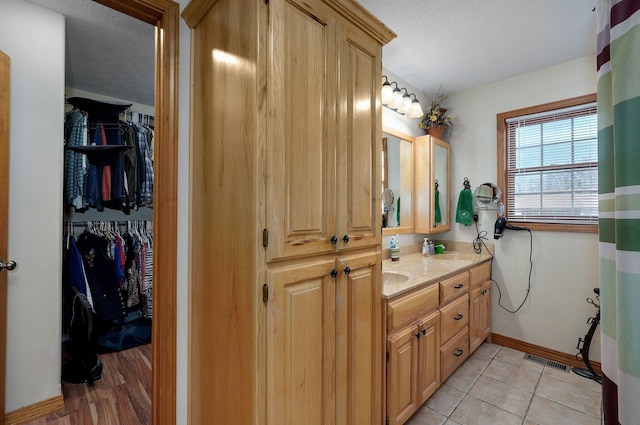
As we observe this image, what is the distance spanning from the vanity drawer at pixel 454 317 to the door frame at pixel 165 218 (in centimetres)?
162

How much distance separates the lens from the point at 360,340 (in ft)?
4.28

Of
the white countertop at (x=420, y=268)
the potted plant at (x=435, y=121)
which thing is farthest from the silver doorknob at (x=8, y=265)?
the potted plant at (x=435, y=121)

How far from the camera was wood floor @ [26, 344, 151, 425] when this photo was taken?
5.91ft

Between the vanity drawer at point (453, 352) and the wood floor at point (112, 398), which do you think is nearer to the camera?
the wood floor at point (112, 398)

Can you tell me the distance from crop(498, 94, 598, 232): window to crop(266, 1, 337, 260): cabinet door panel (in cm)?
234

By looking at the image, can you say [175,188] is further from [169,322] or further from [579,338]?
[579,338]

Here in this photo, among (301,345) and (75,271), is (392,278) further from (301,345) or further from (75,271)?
(75,271)

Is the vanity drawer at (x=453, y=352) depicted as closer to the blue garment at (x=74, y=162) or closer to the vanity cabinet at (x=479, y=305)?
the vanity cabinet at (x=479, y=305)

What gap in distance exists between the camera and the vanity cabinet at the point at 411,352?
1.51 metres

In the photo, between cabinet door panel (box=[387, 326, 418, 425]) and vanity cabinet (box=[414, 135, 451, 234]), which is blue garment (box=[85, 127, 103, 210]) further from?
vanity cabinet (box=[414, 135, 451, 234])

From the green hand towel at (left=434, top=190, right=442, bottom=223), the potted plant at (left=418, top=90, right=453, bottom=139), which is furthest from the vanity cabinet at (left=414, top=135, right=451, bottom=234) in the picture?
the potted plant at (left=418, top=90, right=453, bottom=139)

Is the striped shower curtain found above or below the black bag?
above

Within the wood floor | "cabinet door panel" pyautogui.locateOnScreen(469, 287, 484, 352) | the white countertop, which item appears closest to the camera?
the white countertop

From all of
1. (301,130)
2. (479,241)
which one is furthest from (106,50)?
(479,241)
